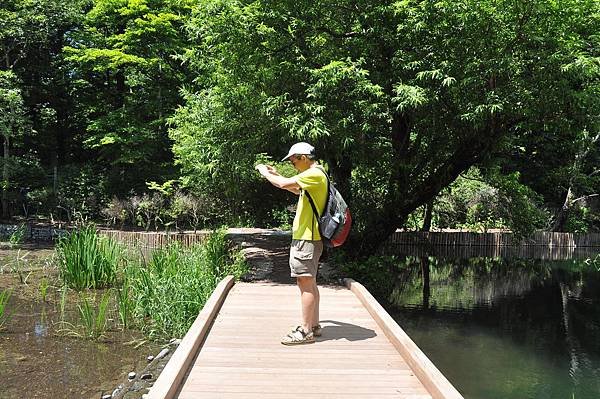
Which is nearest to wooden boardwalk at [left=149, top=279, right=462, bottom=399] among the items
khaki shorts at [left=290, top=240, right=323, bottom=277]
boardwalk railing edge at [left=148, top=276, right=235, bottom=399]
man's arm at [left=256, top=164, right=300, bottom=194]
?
boardwalk railing edge at [left=148, top=276, right=235, bottom=399]

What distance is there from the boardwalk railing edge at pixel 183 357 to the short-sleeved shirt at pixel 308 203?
1.18 m

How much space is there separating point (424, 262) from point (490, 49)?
1104 centimetres

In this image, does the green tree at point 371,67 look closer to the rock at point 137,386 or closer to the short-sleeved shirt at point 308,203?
the short-sleeved shirt at point 308,203

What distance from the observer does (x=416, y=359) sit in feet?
13.5

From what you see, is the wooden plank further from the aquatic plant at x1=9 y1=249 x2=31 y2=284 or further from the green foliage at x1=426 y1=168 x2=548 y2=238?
the green foliage at x1=426 y1=168 x2=548 y2=238

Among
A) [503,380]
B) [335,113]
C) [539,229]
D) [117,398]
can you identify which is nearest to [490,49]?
[335,113]

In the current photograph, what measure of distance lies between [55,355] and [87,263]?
118 inches

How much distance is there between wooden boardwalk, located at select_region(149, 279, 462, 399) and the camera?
3.68 m

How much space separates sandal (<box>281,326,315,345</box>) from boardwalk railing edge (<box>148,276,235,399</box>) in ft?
2.39

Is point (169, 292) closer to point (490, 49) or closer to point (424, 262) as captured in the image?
point (490, 49)

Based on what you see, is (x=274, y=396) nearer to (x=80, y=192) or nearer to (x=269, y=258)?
(x=269, y=258)

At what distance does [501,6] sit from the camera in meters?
8.94

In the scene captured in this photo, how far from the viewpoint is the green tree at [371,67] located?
28.3 feet

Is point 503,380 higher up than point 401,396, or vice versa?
point 401,396
